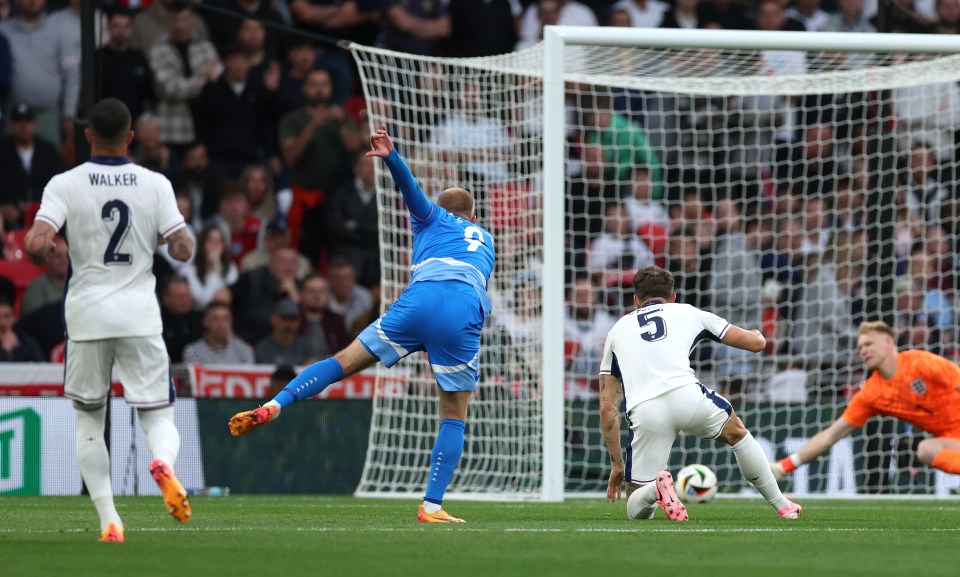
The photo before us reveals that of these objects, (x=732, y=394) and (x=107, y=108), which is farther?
(x=732, y=394)

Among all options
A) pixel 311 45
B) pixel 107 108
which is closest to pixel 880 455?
pixel 311 45

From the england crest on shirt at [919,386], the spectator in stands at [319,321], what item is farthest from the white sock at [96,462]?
the spectator in stands at [319,321]

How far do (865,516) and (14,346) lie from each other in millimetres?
7859

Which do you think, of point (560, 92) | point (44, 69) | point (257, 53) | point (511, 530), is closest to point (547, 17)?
point (257, 53)

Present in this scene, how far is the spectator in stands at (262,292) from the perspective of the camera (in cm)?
1505

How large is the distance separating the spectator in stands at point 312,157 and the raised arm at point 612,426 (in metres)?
7.46

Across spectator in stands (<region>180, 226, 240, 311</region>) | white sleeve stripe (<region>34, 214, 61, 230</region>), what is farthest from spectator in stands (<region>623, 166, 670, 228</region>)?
white sleeve stripe (<region>34, 214, 61, 230</region>)

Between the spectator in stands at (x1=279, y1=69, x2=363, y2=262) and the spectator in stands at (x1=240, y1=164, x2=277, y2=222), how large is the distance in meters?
0.26

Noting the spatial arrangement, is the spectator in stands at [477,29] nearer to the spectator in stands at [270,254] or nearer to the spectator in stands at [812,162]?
the spectator in stands at [270,254]

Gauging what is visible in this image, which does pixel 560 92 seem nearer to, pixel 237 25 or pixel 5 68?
pixel 237 25

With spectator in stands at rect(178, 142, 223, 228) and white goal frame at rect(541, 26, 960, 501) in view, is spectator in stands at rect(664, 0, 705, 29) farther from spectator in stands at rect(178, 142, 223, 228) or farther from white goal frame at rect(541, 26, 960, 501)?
spectator in stands at rect(178, 142, 223, 228)

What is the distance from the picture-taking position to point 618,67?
14.3 metres

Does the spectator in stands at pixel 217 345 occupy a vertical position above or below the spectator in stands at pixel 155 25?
below

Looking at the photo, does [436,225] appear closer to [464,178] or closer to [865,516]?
[865,516]
